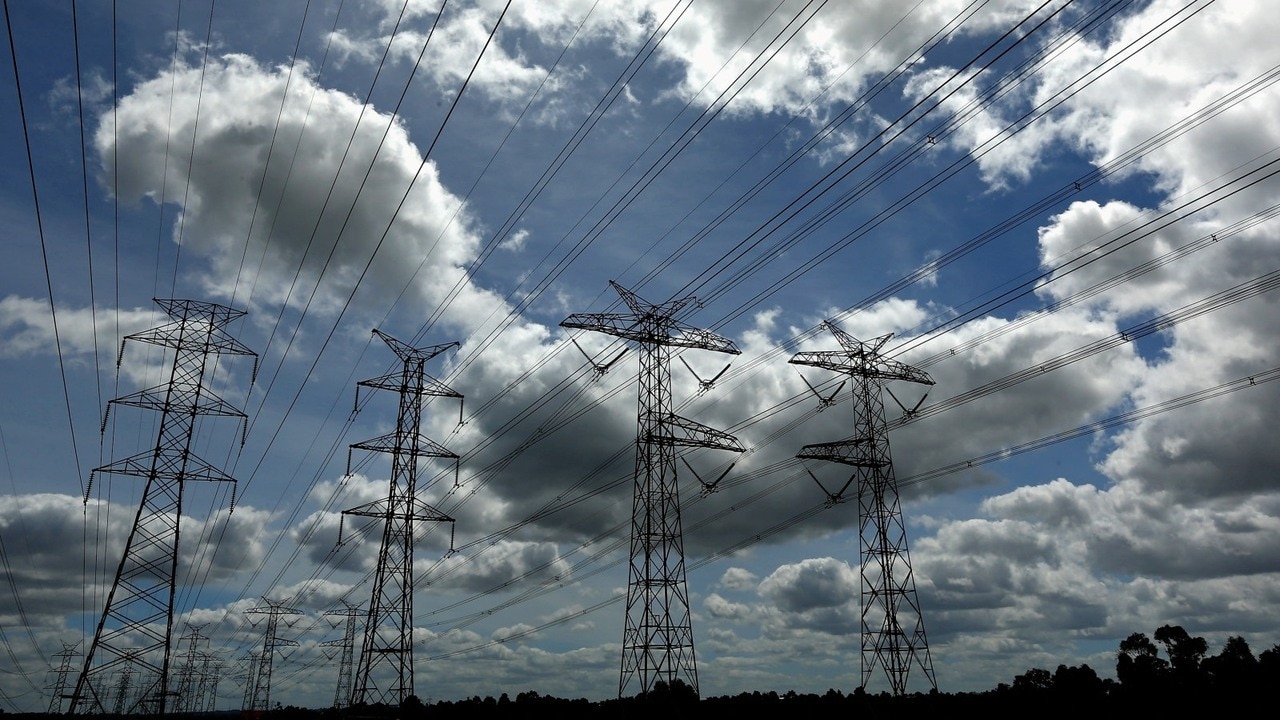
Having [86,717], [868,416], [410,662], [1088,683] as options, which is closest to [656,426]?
[868,416]

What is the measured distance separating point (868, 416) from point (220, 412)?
36612mm

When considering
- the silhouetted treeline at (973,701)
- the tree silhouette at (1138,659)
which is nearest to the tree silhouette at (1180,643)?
the tree silhouette at (1138,659)

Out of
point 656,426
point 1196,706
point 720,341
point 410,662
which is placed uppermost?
point 720,341

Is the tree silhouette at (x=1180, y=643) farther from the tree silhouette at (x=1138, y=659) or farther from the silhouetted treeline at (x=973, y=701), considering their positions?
the silhouetted treeline at (x=973, y=701)

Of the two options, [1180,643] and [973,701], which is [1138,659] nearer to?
[1180,643]

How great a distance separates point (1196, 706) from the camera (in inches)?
1406

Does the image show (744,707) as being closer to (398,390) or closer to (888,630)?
(888,630)

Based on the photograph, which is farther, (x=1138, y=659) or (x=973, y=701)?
(x=1138, y=659)

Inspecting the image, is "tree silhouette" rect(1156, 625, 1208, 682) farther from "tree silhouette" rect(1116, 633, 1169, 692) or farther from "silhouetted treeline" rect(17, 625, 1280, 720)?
"silhouetted treeline" rect(17, 625, 1280, 720)

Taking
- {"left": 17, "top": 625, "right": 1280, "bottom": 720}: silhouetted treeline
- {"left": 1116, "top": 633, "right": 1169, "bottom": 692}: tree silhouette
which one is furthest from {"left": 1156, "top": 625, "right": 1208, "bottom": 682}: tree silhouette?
{"left": 17, "top": 625, "right": 1280, "bottom": 720}: silhouetted treeline

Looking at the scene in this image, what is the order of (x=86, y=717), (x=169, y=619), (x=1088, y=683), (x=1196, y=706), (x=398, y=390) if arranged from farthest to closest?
(x=398, y=390) < (x=86, y=717) < (x=1088, y=683) < (x=169, y=619) < (x=1196, y=706)

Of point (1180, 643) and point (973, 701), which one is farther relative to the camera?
point (1180, 643)

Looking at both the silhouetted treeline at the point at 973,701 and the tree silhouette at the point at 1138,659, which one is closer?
the silhouetted treeline at the point at 973,701

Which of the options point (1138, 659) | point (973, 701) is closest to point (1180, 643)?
point (1138, 659)
